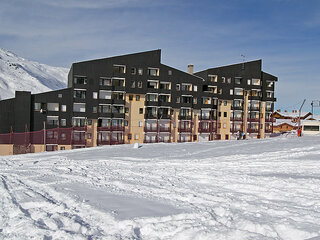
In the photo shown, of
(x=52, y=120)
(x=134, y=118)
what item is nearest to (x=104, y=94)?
(x=134, y=118)

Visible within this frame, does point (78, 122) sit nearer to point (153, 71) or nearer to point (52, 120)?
point (52, 120)

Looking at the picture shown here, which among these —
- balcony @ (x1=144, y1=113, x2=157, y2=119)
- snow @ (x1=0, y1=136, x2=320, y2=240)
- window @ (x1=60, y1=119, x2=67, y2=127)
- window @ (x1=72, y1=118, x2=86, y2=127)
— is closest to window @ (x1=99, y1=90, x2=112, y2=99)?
window @ (x1=72, y1=118, x2=86, y2=127)

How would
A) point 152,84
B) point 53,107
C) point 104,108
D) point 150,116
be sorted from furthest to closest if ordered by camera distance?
1. point 152,84
2. point 150,116
3. point 104,108
4. point 53,107

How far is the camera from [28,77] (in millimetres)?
132625

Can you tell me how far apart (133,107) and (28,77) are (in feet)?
327

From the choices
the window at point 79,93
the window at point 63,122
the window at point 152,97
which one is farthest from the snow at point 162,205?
the window at point 152,97

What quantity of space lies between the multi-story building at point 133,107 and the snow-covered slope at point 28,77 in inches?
2495

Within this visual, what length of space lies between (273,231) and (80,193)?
20.6 feet

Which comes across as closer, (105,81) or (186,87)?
(105,81)

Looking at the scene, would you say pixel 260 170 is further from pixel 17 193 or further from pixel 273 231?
pixel 17 193

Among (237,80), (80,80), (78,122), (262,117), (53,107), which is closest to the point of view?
(53,107)

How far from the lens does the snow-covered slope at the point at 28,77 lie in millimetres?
112119

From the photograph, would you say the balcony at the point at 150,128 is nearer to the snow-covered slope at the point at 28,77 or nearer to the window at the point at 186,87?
the window at the point at 186,87

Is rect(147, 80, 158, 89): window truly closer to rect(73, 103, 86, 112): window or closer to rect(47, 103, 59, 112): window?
rect(73, 103, 86, 112): window
